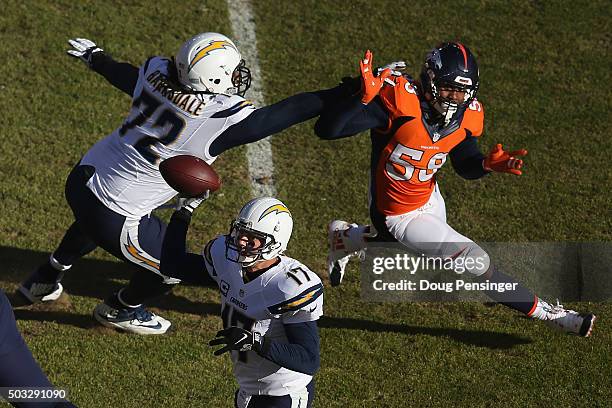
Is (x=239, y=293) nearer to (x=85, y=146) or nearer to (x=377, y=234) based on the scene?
(x=377, y=234)

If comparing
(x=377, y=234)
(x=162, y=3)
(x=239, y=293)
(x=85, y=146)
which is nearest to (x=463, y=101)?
(x=377, y=234)

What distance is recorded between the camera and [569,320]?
710 cm

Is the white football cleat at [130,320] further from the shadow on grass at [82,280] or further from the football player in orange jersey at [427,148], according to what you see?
the football player in orange jersey at [427,148]

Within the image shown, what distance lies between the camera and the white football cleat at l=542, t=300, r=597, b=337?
7074 millimetres

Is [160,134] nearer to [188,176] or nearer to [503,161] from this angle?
[188,176]

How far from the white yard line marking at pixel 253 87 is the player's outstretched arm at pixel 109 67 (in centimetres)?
181

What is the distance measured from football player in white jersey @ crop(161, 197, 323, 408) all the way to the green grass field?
1.12 metres

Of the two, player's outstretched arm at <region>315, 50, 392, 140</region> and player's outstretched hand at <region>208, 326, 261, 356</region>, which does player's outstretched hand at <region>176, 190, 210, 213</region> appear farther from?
player's outstretched arm at <region>315, 50, 392, 140</region>

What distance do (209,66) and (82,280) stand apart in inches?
87.9

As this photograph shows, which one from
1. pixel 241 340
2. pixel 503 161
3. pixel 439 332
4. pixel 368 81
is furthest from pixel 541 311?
pixel 241 340

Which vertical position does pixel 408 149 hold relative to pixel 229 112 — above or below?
below

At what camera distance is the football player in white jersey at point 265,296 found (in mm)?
5262

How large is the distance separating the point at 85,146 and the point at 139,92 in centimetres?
237

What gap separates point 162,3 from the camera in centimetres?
1038
